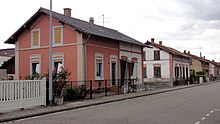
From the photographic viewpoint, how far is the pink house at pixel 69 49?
24422mm

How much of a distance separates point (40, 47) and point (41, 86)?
11.1 metres

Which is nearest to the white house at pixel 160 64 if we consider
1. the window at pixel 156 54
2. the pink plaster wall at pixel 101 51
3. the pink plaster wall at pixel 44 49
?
the window at pixel 156 54

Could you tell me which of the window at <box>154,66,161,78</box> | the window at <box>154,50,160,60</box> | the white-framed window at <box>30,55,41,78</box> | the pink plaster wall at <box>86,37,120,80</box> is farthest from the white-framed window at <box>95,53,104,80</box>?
the window at <box>154,50,160,60</box>

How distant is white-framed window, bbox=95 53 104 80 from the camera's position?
26.1 metres

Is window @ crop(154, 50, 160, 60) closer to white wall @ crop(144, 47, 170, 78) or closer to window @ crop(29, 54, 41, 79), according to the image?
white wall @ crop(144, 47, 170, 78)

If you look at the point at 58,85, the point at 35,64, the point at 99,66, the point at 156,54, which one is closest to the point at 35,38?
the point at 35,64

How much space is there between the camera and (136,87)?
29484mm

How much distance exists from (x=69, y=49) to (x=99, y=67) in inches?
136

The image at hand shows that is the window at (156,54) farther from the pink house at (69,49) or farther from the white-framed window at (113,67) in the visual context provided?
the white-framed window at (113,67)

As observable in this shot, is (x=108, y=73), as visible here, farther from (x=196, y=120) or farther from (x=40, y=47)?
(x=196, y=120)

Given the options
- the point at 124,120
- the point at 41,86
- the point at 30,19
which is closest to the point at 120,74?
the point at 30,19

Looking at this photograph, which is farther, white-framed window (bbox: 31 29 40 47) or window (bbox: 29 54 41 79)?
white-framed window (bbox: 31 29 40 47)

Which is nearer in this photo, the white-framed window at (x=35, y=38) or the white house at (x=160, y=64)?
the white-framed window at (x=35, y=38)

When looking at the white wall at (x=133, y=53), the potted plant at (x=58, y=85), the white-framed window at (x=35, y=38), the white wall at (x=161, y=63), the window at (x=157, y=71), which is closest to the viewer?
the potted plant at (x=58, y=85)
